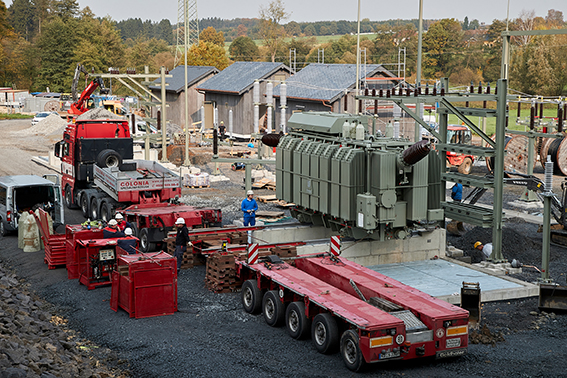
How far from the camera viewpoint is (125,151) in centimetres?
2528

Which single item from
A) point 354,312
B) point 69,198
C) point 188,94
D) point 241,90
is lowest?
point 69,198

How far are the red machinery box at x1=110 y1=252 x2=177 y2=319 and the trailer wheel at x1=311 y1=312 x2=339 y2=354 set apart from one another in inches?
144

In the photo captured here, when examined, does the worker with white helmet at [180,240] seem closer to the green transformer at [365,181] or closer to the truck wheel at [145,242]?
the truck wheel at [145,242]

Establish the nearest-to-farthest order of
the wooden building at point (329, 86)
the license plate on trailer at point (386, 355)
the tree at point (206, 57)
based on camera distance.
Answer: the license plate on trailer at point (386, 355)
the wooden building at point (329, 86)
the tree at point (206, 57)

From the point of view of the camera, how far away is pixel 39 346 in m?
11.3

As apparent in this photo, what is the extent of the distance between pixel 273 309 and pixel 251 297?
3.25 ft

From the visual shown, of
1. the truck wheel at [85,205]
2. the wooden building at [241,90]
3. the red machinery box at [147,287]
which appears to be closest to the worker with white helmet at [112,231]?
the red machinery box at [147,287]

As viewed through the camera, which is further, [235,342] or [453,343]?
[235,342]

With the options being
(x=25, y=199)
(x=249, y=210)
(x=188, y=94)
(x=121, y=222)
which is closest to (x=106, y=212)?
(x=25, y=199)

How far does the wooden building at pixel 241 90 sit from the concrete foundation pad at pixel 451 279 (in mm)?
30459

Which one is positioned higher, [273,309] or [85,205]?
[85,205]

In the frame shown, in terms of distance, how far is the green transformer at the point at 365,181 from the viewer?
16.7 meters

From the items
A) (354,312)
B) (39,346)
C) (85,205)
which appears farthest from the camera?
(85,205)

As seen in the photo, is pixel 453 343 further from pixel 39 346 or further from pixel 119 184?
pixel 119 184
